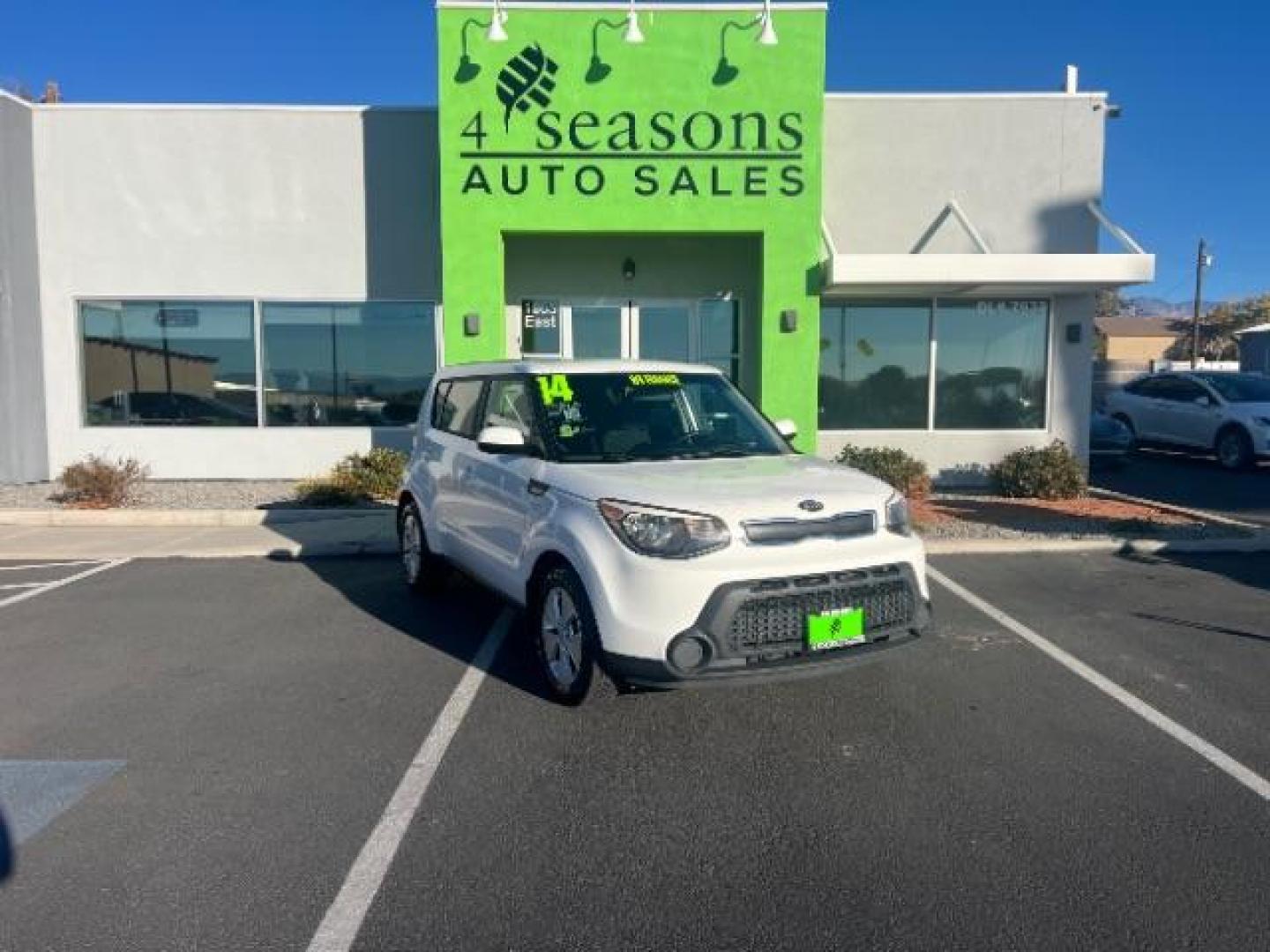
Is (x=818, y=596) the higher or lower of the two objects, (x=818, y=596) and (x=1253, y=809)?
the higher

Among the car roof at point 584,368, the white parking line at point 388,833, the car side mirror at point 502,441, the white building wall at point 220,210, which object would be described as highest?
the white building wall at point 220,210

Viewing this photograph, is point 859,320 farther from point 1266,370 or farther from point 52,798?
point 1266,370

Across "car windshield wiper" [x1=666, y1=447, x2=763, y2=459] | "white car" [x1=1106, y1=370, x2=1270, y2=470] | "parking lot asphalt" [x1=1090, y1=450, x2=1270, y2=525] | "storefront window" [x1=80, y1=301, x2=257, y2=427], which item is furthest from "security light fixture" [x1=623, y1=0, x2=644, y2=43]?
"white car" [x1=1106, y1=370, x2=1270, y2=470]

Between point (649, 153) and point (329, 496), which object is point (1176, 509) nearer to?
point (649, 153)

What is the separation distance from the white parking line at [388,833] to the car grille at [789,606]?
4.95 ft

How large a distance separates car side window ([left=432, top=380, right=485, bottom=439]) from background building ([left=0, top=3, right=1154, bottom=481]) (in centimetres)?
488

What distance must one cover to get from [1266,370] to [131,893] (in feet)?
153

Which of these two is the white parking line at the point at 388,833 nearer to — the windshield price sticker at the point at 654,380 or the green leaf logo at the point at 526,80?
the windshield price sticker at the point at 654,380

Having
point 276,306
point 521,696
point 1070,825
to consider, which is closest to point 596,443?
point 521,696

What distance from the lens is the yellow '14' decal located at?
5.51 m

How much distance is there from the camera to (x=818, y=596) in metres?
4.28

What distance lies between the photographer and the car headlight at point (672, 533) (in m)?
4.23

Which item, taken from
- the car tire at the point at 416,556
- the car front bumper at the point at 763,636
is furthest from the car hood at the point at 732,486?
the car tire at the point at 416,556

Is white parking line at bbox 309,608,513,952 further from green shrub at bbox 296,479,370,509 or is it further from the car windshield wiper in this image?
green shrub at bbox 296,479,370,509
